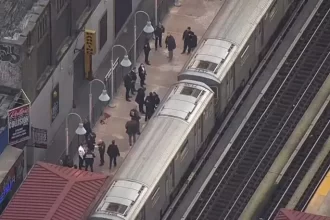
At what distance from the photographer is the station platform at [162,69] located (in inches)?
3898

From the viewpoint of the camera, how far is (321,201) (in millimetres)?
91125

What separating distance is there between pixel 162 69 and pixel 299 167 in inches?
461

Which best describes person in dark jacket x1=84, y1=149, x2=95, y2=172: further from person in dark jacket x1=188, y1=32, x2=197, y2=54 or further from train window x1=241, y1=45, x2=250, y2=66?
person in dark jacket x1=188, y1=32, x2=197, y2=54

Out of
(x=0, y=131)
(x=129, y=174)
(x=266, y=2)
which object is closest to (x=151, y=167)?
(x=129, y=174)

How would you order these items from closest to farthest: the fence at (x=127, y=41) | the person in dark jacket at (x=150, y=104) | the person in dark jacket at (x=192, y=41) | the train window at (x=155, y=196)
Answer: the train window at (x=155, y=196) → the person in dark jacket at (x=150, y=104) → the fence at (x=127, y=41) → the person in dark jacket at (x=192, y=41)

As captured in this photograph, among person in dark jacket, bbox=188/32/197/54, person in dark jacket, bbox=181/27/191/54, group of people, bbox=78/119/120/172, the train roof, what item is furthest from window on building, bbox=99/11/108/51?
group of people, bbox=78/119/120/172

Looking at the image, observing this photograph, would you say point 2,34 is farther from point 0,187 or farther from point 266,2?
point 266,2

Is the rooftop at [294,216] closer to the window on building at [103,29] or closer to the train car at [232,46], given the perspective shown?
the train car at [232,46]

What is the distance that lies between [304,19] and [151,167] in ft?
52.6

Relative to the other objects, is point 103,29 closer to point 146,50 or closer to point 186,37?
point 146,50

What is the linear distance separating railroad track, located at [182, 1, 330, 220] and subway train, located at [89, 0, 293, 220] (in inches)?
51.0

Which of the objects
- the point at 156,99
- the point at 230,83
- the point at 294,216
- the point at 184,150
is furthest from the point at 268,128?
the point at 294,216

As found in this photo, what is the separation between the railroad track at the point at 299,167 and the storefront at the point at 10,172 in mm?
10350

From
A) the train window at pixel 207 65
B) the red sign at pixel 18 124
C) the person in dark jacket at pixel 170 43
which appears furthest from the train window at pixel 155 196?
the person in dark jacket at pixel 170 43
